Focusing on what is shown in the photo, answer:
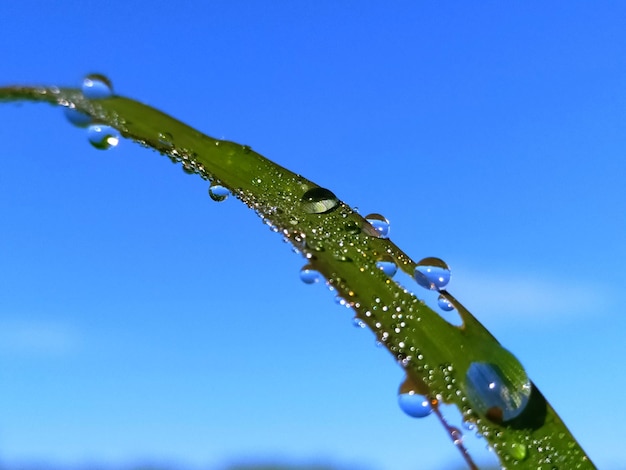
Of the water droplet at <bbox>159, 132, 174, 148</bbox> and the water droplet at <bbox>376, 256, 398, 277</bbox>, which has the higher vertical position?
the water droplet at <bbox>159, 132, 174, 148</bbox>

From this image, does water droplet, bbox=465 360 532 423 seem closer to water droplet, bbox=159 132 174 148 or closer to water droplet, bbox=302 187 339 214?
water droplet, bbox=302 187 339 214

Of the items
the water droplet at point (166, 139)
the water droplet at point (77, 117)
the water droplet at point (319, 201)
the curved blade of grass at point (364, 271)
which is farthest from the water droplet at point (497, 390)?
the water droplet at point (77, 117)

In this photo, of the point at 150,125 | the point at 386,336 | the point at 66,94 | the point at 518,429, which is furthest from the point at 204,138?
the point at 518,429

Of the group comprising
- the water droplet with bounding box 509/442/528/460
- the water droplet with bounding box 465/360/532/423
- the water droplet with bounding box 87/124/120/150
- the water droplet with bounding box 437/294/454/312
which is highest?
the water droplet with bounding box 87/124/120/150

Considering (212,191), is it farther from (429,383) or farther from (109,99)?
(429,383)

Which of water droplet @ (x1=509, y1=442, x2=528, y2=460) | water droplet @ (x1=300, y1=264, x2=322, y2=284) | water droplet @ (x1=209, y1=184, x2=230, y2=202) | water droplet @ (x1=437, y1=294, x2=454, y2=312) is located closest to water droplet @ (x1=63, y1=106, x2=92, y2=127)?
water droplet @ (x1=209, y1=184, x2=230, y2=202)

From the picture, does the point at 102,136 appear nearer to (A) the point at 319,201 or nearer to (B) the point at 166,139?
(B) the point at 166,139
